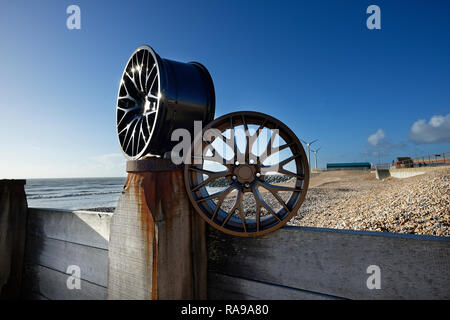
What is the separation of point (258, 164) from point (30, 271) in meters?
5.30

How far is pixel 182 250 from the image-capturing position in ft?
9.09

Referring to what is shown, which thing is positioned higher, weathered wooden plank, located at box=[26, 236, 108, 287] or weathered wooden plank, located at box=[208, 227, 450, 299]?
weathered wooden plank, located at box=[208, 227, 450, 299]

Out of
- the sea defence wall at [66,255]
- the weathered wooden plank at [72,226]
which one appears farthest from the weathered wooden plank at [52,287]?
the weathered wooden plank at [72,226]

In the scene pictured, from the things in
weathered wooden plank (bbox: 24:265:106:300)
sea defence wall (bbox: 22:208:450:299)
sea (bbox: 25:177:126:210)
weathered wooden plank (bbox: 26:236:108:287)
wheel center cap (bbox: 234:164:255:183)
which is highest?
wheel center cap (bbox: 234:164:255:183)

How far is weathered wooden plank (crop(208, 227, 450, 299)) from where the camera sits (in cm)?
216

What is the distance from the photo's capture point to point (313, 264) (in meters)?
2.57

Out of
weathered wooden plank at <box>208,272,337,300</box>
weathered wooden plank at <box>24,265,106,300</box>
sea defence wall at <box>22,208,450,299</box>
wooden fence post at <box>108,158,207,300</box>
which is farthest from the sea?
weathered wooden plank at <box>208,272,337,300</box>

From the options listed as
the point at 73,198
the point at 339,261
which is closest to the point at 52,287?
the point at 339,261

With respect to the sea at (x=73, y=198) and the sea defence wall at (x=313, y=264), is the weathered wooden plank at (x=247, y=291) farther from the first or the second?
the sea at (x=73, y=198)

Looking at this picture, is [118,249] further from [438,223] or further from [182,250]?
[438,223]

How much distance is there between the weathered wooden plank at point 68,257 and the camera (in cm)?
373

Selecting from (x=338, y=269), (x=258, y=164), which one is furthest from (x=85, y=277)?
(x=338, y=269)

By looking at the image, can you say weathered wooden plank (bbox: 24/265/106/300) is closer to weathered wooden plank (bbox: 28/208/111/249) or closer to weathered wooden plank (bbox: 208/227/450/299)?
weathered wooden plank (bbox: 28/208/111/249)

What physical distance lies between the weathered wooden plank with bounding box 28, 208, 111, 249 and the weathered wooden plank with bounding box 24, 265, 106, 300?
0.68 m
